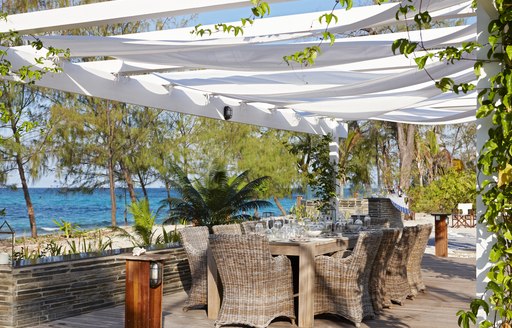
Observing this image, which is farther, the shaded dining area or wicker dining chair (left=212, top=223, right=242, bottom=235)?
wicker dining chair (left=212, top=223, right=242, bottom=235)

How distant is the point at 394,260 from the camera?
8.15 meters

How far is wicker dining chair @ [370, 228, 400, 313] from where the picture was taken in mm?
7605

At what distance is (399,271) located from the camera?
8.21m

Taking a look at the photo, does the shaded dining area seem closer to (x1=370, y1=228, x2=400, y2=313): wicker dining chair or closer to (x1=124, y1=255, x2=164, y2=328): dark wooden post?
(x1=370, y1=228, x2=400, y2=313): wicker dining chair

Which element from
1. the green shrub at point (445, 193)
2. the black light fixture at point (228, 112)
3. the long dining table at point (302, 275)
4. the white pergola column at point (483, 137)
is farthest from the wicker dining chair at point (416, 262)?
the green shrub at point (445, 193)

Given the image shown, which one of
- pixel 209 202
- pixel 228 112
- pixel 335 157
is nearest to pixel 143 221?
pixel 209 202

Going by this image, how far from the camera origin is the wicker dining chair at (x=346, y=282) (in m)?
6.93

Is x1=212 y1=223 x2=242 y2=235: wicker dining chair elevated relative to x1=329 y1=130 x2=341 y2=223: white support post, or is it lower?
lower

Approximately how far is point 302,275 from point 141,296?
164 centimetres

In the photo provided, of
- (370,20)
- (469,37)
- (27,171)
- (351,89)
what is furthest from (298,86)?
(27,171)

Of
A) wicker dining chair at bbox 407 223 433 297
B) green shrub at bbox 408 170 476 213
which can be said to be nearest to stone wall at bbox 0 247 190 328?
wicker dining chair at bbox 407 223 433 297

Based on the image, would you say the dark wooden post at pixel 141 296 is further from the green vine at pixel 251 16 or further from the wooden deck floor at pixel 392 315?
the green vine at pixel 251 16

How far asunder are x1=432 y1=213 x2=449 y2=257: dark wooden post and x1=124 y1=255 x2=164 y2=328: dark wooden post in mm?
7821

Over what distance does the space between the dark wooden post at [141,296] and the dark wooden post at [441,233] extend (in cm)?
782
